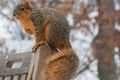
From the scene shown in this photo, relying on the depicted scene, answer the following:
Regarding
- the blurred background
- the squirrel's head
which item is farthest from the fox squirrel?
the blurred background

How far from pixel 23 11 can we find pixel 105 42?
4.03 m

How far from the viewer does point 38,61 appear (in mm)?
1440

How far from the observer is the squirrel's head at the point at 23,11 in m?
Answer: 1.65

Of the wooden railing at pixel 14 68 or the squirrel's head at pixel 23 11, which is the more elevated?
the squirrel's head at pixel 23 11

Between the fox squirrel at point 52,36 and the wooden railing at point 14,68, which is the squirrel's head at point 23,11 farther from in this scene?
the wooden railing at point 14,68

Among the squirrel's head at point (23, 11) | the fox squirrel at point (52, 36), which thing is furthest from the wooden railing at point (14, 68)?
the squirrel's head at point (23, 11)

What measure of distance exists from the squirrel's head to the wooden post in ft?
0.77

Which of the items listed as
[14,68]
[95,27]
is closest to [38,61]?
[14,68]

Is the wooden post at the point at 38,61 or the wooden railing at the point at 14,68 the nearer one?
the wooden post at the point at 38,61

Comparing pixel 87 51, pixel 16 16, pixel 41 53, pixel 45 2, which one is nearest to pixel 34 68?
pixel 41 53

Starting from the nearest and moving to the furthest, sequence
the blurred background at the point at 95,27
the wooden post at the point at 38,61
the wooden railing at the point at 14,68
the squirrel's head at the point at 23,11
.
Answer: the wooden post at the point at 38,61 → the wooden railing at the point at 14,68 → the squirrel's head at the point at 23,11 → the blurred background at the point at 95,27

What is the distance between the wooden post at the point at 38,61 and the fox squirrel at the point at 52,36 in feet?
0.05

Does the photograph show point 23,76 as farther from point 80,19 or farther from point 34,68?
point 80,19

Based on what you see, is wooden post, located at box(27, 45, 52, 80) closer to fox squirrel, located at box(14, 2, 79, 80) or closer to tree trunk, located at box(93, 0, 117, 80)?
fox squirrel, located at box(14, 2, 79, 80)
